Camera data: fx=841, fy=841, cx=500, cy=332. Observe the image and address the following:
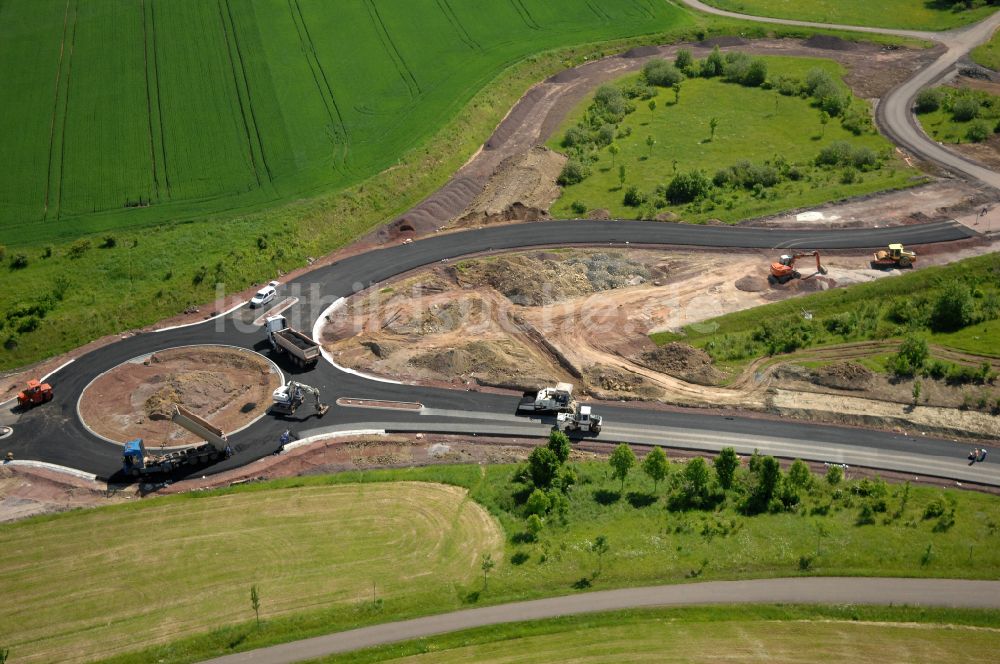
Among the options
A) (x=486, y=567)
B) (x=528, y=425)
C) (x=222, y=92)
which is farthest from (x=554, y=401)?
(x=222, y=92)

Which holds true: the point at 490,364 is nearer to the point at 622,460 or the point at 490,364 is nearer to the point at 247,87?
the point at 622,460

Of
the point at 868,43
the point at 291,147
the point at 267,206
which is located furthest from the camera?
the point at 868,43

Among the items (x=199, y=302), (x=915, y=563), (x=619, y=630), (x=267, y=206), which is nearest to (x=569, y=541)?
(x=619, y=630)

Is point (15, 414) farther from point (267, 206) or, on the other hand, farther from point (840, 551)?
point (840, 551)

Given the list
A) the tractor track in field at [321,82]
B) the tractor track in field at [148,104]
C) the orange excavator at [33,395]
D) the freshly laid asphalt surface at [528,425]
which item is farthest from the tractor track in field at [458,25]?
the orange excavator at [33,395]

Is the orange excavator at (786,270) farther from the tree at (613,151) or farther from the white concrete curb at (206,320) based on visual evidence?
the white concrete curb at (206,320)
